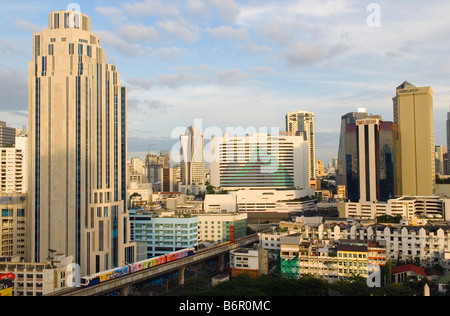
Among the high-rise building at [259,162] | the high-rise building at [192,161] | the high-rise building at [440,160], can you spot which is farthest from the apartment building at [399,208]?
the high-rise building at [192,161]

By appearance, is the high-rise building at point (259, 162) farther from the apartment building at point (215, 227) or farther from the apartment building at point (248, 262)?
the apartment building at point (248, 262)

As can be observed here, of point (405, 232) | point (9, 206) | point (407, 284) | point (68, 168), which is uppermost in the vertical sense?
point (68, 168)

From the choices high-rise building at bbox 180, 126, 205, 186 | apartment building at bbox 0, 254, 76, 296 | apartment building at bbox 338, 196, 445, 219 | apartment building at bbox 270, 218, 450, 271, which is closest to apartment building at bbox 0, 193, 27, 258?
apartment building at bbox 0, 254, 76, 296

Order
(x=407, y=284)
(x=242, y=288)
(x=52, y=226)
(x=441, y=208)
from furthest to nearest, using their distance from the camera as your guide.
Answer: (x=441, y=208) → (x=52, y=226) → (x=407, y=284) → (x=242, y=288)

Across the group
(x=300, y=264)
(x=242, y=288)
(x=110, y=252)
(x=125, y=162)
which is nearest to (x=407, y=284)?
(x=300, y=264)

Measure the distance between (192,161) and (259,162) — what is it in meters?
18.2

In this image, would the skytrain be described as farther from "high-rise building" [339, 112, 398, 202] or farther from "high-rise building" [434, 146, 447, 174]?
"high-rise building" [434, 146, 447, 174]

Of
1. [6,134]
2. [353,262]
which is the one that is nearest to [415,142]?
[353,262]

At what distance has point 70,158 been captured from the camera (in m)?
10.5

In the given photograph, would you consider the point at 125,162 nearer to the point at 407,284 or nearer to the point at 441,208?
the point at 407,284

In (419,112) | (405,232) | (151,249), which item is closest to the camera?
(405,232)

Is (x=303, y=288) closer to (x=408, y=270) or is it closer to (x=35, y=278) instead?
(x=408, y=270)

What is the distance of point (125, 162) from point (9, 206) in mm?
3209

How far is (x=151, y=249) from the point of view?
1331 centimetres
